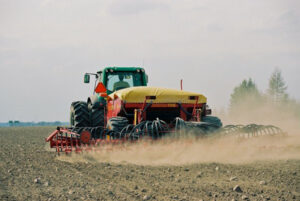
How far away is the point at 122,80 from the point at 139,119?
9.81ft

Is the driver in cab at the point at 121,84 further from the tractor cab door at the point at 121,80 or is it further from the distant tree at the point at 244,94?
the distant tree at the point at 244,94

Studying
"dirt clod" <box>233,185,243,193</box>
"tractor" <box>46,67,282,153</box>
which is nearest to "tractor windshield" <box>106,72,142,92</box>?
"tractor" <box>46,67,282,153</box>

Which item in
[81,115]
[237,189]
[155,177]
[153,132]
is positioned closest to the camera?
[237,189]

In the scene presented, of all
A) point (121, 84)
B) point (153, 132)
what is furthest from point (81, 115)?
point (153, 132)

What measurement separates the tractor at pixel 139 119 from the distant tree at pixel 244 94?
5443 centimetres

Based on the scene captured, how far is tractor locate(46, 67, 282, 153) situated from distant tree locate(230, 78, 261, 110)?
179ft

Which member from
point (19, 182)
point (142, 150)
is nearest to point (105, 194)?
point (19, 182)

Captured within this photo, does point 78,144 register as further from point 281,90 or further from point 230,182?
point 281,90

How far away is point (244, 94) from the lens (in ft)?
216

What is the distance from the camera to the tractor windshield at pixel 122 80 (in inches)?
480

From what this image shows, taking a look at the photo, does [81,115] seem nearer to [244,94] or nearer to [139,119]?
[139,119]

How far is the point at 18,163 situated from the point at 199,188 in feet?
16.4

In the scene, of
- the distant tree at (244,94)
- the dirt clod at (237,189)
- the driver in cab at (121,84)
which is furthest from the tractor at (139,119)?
the distant tree at (244,94)

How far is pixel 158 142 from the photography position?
875 centimetres
